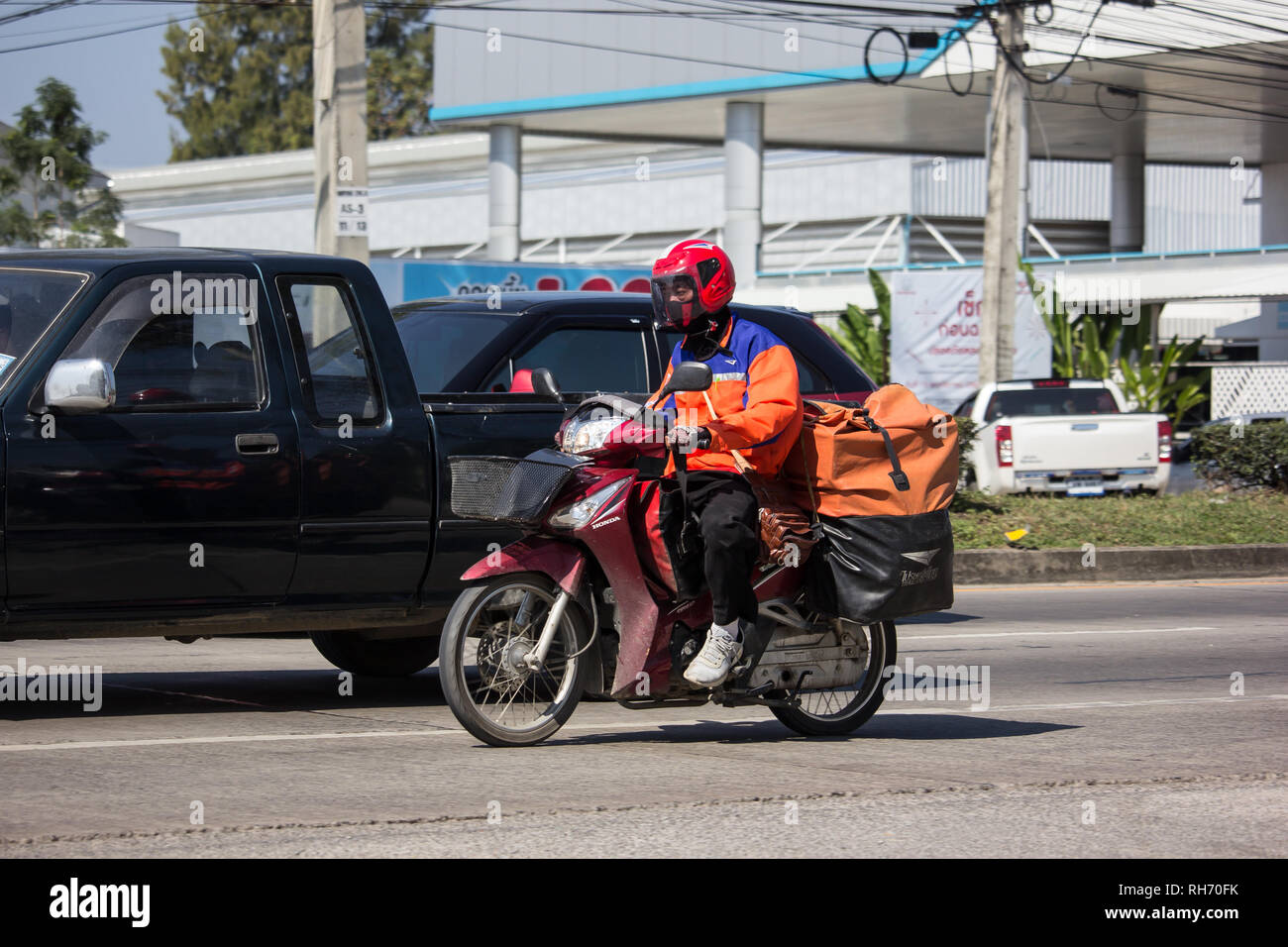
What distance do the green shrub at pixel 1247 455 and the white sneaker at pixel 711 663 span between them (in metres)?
15.2

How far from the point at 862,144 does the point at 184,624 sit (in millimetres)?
38403

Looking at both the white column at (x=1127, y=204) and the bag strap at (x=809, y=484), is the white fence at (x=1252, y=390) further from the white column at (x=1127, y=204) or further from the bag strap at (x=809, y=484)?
the bag strap at (x=809, y=484)

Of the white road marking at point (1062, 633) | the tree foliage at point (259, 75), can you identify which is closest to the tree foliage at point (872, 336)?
the white road marking at point (1062, 633)

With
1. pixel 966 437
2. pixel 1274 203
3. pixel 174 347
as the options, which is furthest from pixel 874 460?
pixel 1274 203

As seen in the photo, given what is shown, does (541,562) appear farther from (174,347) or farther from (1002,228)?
(1002,228)

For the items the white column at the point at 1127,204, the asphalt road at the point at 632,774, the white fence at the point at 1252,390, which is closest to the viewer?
the asphalt road at the point at 632,774

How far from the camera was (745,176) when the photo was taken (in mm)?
36062

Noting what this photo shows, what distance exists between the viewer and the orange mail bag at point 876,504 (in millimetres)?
6762

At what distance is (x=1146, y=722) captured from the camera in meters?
7.89

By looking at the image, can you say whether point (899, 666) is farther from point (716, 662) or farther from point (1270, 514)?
point (1270, 514)

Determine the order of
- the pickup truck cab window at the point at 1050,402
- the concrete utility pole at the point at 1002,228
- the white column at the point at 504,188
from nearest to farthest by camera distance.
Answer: the pickup truck cab window at the point at 1050,402, the concrete utility pole at the point at 1002,228, the white column at the point at 504,188

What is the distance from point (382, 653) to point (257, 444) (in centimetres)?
197

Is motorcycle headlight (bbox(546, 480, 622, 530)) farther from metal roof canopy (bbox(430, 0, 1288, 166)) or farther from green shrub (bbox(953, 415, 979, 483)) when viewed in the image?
metal roof canopy (bbox(430, 0, 1288, 166))
